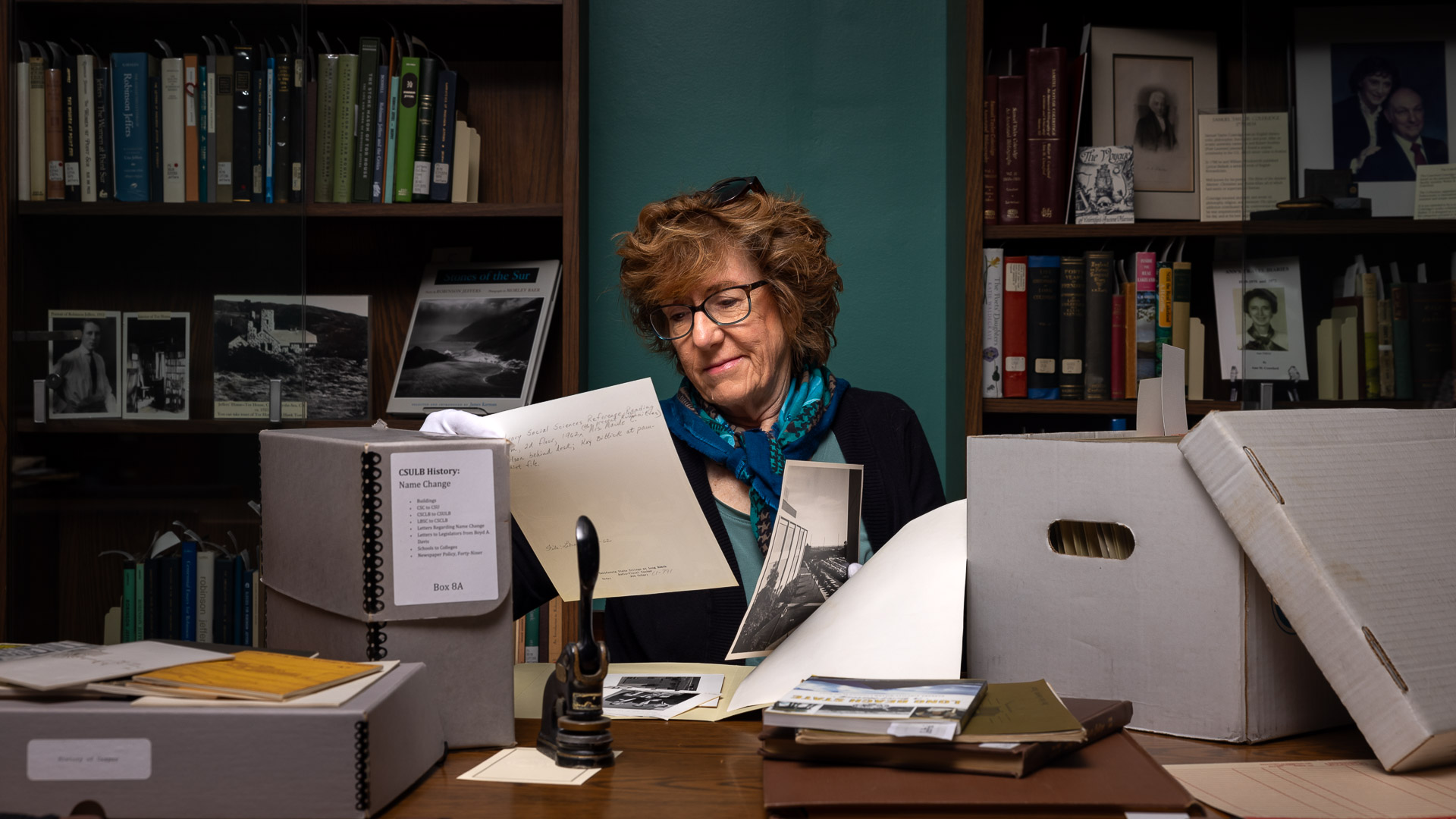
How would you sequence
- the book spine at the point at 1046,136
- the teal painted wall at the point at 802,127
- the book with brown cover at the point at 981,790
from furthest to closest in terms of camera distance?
the teal painted wall at the point at 802,127
the book spine at the point at 1046,136
the book with brown cover at the point at 981,790

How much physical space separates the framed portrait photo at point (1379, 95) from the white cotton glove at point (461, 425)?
1.64 m

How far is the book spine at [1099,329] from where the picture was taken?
205cm

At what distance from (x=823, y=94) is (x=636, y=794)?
1.91m

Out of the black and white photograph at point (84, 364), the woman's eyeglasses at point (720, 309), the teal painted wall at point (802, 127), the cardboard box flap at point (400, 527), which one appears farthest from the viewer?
the teal painted wall at point (802, 127)

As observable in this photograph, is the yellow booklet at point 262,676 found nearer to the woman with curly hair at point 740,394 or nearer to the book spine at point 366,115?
the woman with curly hair at point 740,394

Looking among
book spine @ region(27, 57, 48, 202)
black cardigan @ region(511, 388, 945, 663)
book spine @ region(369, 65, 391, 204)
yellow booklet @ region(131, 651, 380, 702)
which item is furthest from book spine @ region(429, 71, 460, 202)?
yellow booklet @ region(131, 651, 380, 702)

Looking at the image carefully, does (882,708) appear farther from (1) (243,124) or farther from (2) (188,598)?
(1) (243,124)

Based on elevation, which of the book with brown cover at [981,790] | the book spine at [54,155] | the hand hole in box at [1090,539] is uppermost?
the book spine at [54,155]

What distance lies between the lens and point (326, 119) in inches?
80.1

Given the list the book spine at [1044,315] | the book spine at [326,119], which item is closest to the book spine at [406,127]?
the book spine at [326,119]

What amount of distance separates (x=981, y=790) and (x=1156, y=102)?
6.27 ft

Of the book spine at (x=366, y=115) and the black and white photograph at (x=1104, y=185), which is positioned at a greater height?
the book spine at (x=366, y=115)

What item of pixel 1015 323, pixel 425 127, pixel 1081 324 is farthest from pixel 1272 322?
pixel 425 127

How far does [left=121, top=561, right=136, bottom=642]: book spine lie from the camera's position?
175cm
